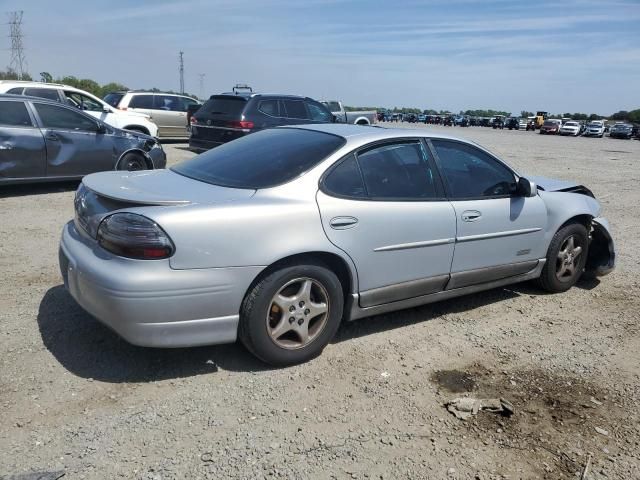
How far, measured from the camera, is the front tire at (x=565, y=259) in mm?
5141

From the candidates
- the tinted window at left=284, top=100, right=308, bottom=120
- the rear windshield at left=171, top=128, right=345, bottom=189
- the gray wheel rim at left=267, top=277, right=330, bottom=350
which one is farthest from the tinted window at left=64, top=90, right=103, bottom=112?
the gray wheel rim at left=267, top=277, right=330, bottom=350

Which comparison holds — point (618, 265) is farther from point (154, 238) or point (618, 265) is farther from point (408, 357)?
point (154, 238)

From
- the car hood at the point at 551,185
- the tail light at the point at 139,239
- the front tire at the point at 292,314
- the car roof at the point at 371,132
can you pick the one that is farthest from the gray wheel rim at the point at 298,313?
the car hood at the point at 551,185

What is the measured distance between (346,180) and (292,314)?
98 centimetres

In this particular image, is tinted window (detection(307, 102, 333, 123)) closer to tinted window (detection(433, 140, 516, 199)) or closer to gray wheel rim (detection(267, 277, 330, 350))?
tinted window (detection(433, 140, 516, 199))

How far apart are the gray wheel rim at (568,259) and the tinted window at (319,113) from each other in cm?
949

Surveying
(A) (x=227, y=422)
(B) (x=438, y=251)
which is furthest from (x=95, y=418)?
(B) (x=438, y=251)

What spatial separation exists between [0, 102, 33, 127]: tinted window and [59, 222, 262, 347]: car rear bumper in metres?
5.94

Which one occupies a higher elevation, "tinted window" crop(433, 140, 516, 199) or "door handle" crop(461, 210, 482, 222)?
"tinted window" crop(433, 140, 516, 199)

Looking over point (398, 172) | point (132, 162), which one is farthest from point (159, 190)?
point (132, 162)

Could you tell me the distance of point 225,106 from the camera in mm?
13078

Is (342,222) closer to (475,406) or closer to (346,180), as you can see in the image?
(346,180)

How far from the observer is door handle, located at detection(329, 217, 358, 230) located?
12.1 feet

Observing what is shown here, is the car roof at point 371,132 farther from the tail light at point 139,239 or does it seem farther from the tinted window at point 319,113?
the tinted window at point 319,113
